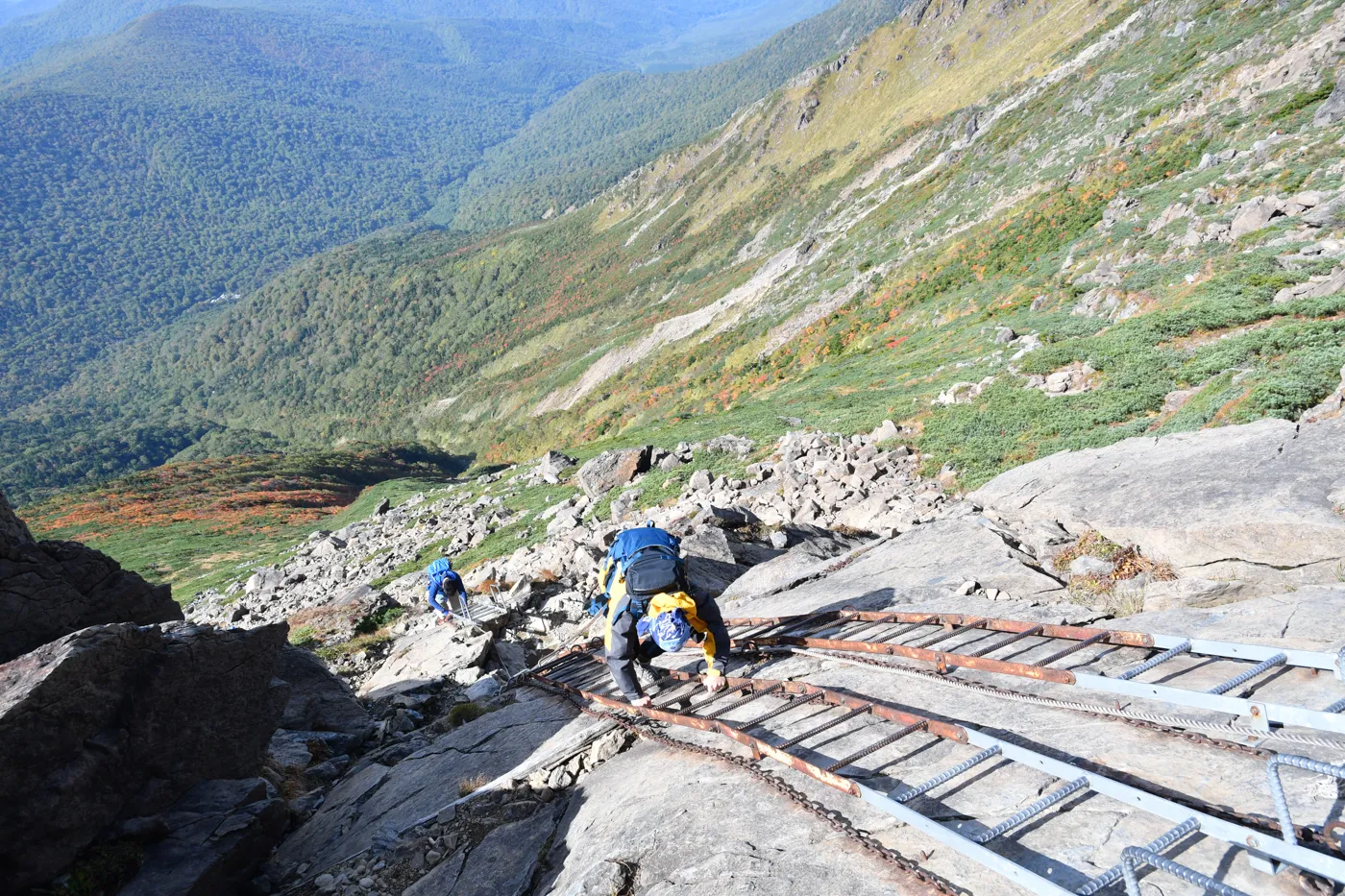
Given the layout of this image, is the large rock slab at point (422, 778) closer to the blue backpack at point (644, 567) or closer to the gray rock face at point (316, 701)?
the blue backpack at point (644, 567)

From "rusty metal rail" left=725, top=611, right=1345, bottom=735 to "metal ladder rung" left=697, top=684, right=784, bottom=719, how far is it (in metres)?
0.99

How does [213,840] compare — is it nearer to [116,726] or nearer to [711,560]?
[116,726]

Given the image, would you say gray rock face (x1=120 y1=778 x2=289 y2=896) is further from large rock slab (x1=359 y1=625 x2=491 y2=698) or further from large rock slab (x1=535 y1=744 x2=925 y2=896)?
large rock slab (x1=359 y1=625 x2=491 y2=698)

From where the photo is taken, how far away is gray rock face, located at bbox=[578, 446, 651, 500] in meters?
25.6

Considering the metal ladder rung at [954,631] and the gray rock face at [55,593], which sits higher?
the gray rock face at [55,593]

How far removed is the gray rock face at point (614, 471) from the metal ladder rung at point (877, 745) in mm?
20559

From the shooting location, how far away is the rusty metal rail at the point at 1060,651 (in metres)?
4.04

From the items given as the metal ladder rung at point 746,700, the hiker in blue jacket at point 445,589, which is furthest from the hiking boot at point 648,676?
the hiker in blue jacket at point 445,589

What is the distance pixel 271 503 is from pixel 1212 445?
7898cm

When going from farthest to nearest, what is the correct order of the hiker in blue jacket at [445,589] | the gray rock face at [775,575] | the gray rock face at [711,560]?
the hiker in blue jacket at [445,589], the gray rock face at [711,560], the gray rock face at [775,575]

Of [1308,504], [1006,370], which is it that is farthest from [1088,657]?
[1006,370]

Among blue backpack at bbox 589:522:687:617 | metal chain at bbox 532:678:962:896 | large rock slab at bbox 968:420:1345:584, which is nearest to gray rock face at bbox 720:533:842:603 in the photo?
large rock slab at bbox 968:420:1345:584

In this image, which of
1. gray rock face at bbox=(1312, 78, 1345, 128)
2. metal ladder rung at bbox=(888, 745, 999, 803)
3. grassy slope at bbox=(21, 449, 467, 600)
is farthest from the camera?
grassy slope at bbox=(21, 449, 467, 600)

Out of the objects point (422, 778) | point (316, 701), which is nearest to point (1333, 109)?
point (422, 778)
